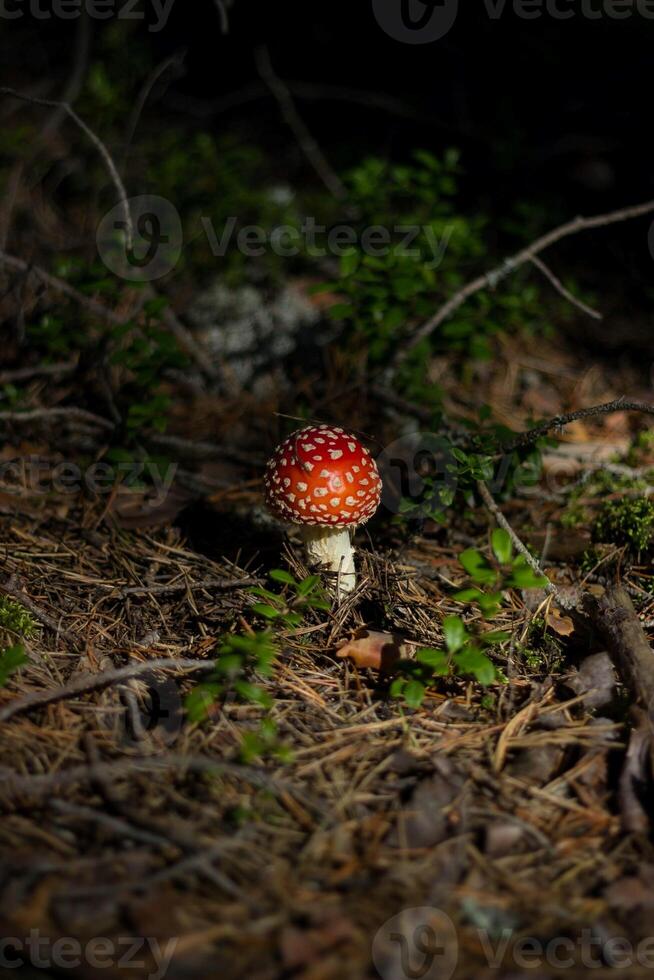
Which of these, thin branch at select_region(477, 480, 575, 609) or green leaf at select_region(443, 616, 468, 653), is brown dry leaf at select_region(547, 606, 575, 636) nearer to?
thin branch at select_region(477, 480, 575, 609)

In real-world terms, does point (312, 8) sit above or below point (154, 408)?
above

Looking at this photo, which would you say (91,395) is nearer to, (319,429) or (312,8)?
(319,429)

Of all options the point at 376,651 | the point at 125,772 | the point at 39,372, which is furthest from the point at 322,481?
the point at 39,372

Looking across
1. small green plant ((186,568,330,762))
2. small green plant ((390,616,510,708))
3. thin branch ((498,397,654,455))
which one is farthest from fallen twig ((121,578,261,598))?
thin branch ((498,397,654,455))

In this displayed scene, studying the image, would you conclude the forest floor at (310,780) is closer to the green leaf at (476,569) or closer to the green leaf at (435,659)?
the green leaf at (435,659)

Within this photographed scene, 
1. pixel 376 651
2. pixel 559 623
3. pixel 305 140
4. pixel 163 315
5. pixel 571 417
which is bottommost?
pixel 559 623

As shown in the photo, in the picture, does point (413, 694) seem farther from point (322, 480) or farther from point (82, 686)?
point (82, 686)

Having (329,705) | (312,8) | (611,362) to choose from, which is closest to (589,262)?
(611,362)
